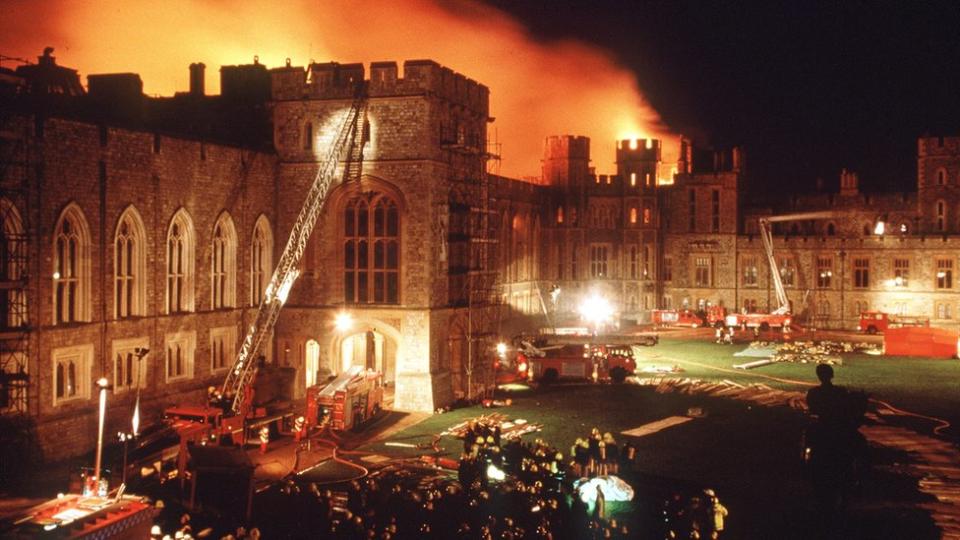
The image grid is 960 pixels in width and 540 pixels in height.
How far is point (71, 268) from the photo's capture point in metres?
23.7

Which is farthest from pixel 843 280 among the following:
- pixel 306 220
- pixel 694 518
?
pixel 694 518

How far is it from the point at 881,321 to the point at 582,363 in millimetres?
28409

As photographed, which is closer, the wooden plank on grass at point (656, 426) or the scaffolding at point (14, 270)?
the scaffolding at point (14, 270)

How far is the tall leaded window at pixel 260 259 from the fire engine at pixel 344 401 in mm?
5554

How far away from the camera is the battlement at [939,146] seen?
59.5 m

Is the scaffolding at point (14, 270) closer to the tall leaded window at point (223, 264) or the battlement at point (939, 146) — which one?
the tall leaded window at point (223, 264)

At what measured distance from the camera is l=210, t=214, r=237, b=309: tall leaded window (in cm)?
2973

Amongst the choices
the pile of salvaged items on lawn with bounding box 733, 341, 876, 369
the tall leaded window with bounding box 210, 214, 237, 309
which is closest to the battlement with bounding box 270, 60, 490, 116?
the tall leaded window with bounding box 210, 214, 237, 309

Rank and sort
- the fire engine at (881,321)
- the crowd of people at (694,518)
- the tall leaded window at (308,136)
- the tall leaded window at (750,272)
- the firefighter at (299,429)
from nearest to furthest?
1. the crowd of people at (694,518)
2. the firefighter at (299,429)
3. the tall leaded window at (308,136)
4. the fire engine at (881,321)
5. the tall leaded window at (750,272)

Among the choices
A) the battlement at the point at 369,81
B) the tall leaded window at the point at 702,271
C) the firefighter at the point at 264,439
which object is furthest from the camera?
the tall leaded window at the point at 702,271

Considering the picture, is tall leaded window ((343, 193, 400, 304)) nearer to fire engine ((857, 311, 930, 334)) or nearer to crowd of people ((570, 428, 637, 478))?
crowd of people ((570, 428, 637, 478))

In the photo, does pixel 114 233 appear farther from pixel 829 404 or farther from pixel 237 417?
pixel 829 404

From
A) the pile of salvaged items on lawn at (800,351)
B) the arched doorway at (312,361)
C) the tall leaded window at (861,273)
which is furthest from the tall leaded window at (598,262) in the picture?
the arched doorway at (312,361)

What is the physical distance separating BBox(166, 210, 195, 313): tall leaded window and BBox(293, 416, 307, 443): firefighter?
5.30 meters
